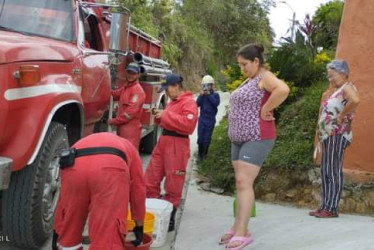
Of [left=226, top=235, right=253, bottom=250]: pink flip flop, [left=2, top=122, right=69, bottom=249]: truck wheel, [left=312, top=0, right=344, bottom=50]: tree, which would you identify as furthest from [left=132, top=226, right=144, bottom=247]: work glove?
[left=312, top=0, right=344, bottom=50]: tree

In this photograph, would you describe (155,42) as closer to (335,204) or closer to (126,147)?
(335,204)

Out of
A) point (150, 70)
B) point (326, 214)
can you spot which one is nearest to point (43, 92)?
point (326, 214)

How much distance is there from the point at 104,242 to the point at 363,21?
3.97 metres

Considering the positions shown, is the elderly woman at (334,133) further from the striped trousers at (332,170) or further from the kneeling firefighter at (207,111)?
the kneeling firefighter at (207,111)

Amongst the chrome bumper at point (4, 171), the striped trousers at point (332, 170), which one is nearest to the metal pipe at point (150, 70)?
the striped trousers at point (332, 170)

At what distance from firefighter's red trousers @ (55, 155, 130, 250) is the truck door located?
229 cm

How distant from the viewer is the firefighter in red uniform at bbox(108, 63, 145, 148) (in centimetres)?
647

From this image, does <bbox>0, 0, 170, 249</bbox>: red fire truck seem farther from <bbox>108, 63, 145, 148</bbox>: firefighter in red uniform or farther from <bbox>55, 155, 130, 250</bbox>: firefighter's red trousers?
<bbox>55, 155, 130, 250</bbox>: firefighter's red trousers

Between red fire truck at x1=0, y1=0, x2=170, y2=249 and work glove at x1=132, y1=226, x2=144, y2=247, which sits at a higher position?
red fire truck at x1=0, y1=0, x2=170, y2=249

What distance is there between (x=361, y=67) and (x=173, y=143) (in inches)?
88.1

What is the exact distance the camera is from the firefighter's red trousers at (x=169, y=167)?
5.09m

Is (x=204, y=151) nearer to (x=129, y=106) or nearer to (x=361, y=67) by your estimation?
(x=129, y=106)

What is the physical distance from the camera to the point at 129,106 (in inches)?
255

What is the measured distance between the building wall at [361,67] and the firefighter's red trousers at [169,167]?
1.95 meters
